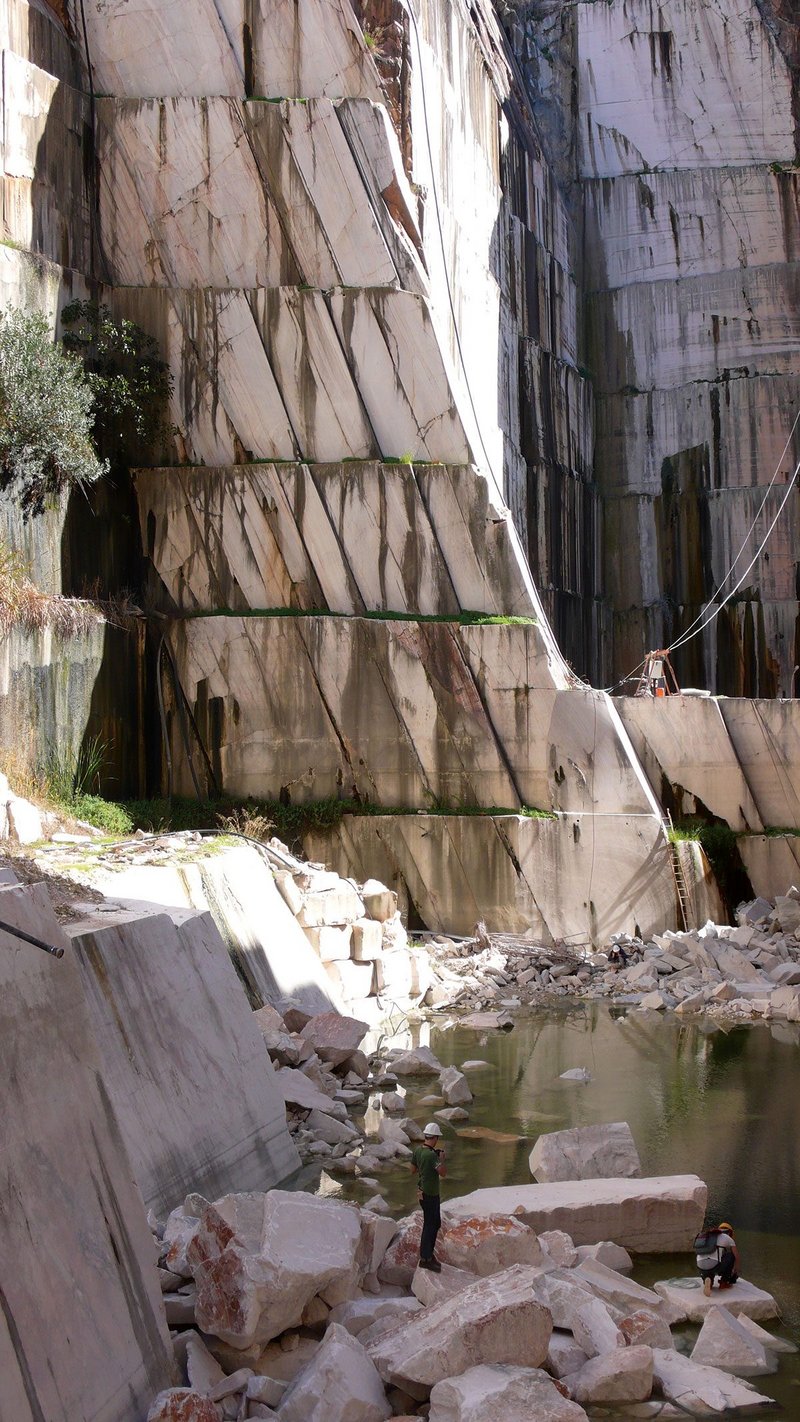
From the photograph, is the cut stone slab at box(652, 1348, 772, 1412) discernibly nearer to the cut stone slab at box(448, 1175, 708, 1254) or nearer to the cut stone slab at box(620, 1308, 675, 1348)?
the cut stone slab at box(620, 1308, 675, 1348)

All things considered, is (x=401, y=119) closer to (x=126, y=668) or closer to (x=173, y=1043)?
(x=126, y=668)

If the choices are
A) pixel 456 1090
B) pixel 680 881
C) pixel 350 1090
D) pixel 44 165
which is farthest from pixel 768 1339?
pixel 44 165

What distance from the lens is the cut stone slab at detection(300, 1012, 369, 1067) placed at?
42.9ft

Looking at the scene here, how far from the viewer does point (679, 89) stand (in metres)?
33.0

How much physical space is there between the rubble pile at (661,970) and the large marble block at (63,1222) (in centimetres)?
1144

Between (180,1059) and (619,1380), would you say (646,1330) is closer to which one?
(619,1380)

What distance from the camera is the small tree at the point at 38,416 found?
19.0 meters

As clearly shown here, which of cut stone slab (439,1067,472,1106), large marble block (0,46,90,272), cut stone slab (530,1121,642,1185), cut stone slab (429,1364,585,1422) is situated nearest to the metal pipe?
cut stone slab (429,1364,585,1422)

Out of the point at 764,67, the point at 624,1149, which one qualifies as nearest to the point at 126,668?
the point at 624,1149

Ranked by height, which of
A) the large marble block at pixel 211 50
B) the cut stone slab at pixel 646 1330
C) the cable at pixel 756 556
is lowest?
the cut stone slab at pixel 646 1330

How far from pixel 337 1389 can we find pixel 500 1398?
29.4 inches

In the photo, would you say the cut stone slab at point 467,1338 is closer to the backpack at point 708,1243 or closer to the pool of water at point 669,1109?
the pool of water at point 669,1109

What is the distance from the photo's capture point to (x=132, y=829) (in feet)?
63.6

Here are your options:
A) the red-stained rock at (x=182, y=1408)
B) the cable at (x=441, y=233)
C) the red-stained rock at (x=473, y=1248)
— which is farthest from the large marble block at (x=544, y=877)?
the red-stained rock at (x=182, y=1408)
